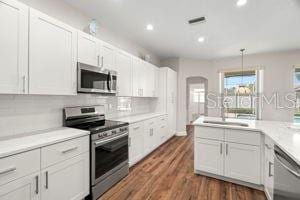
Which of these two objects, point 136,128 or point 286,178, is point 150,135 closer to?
point 136,128

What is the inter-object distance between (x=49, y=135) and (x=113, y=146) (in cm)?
87

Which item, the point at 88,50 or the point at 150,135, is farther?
the point at 150,135

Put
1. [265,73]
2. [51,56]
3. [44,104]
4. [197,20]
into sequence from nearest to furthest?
1. [51,56]
2. [44,104]
3. [197,20]
4. [265,73]

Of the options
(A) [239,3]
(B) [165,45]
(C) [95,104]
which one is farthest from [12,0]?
(B) [165,45]

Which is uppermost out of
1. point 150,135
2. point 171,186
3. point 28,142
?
point 28,142

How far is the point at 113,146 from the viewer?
234 cm

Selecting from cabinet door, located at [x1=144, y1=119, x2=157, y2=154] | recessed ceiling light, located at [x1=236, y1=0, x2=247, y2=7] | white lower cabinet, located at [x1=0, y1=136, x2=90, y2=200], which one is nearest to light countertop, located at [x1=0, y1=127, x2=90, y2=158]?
white lower cabinet, located at [x1=0, y1=136, x2=90, y2=200]

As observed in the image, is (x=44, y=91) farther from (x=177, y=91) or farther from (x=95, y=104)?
(x=177, y=91)

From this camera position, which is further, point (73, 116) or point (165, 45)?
point (165, 45)

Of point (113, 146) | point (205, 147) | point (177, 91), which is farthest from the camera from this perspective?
point (177, 91)

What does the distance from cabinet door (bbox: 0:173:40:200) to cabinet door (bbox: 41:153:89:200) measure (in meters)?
0.07

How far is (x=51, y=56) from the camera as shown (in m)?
1.85

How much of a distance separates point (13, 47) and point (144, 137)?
2.53m

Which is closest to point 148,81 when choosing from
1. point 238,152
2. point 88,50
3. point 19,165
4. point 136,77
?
point 136,77
